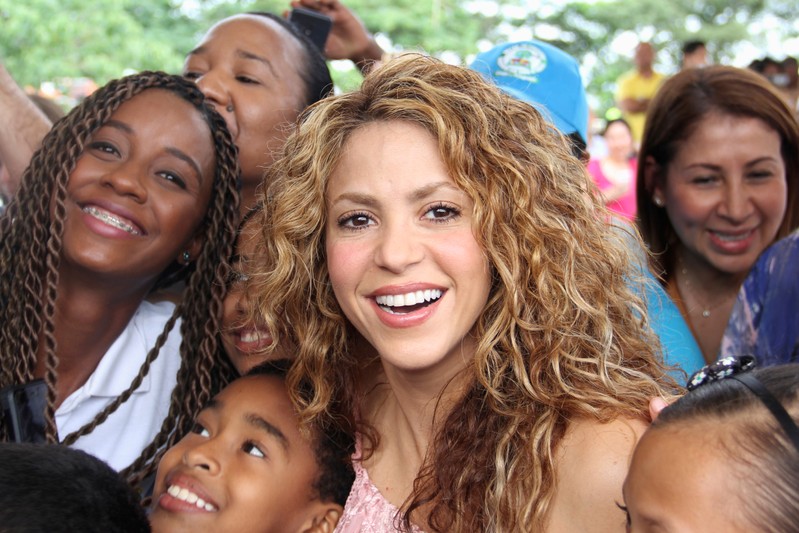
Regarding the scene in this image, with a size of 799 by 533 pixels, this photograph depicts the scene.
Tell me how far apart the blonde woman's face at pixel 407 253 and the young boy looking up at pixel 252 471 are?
411 mm

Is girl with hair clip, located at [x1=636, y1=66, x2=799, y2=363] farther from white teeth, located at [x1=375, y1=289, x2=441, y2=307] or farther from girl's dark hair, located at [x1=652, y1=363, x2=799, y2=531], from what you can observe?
girl's dark hair, located at [x1=652, y1=363, x2=799, y2=531]

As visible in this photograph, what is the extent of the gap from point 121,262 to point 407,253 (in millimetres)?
1059

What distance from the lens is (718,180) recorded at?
3.09 m

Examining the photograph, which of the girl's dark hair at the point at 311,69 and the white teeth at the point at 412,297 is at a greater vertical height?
the girl's dark hair at the point at 311,69

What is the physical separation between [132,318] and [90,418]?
0.35 m

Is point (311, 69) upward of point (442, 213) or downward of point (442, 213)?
upward

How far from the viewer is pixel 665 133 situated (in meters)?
3.25

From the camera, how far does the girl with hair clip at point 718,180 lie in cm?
304

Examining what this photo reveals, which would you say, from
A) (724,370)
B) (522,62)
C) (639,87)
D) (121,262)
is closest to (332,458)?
(121,262)

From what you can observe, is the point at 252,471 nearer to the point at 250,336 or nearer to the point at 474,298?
the point at 250,336

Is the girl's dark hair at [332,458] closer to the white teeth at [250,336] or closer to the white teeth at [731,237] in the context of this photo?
the white teeth at [250,336]

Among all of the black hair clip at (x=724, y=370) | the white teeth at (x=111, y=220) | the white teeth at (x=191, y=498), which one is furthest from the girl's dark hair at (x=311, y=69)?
the black hair clip at (x=724, y=370)

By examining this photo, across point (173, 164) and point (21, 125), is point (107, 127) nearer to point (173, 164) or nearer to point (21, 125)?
point (173, 164)

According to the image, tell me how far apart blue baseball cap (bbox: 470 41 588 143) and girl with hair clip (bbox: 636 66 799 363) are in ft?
0.99
